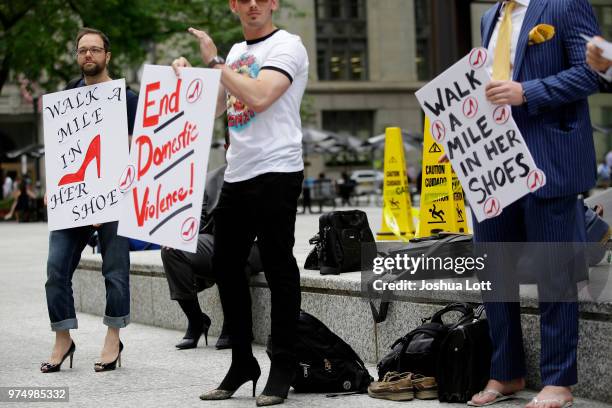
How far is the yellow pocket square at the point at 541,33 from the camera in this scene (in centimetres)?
457

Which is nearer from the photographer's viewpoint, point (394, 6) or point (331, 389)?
point (331, 389)

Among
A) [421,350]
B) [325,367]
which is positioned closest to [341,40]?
[325,367]

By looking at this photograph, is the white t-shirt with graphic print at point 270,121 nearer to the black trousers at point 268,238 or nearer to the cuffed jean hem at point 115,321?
the black trousers at point 268,238

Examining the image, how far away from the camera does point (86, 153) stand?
646 cm

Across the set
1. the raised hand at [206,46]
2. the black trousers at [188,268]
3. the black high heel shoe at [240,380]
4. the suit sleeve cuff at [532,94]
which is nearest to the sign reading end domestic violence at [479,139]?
the suit sleeve cuff at [532,94]

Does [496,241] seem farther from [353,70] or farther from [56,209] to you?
[353,70]

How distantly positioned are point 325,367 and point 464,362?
0.80m

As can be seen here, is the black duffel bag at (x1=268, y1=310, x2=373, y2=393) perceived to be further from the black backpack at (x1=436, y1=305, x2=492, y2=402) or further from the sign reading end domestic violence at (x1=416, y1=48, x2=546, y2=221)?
the sign reading end domestic violence at (x1=416, y1=48, x2=546, y2=221)

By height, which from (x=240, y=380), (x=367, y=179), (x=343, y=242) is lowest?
(x=240, y=380)

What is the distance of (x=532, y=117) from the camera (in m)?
4.63

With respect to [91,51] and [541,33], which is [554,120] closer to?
[541,33]

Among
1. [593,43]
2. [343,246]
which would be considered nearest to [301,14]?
[343,246]

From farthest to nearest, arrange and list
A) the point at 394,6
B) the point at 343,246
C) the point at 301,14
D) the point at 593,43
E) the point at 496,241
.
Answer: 1. the point at 394,6
2. the point at 301,14
3. the point at 343,246
4. the point at 496,241
5. the point at 593,43

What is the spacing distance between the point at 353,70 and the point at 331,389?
54.9 metres
